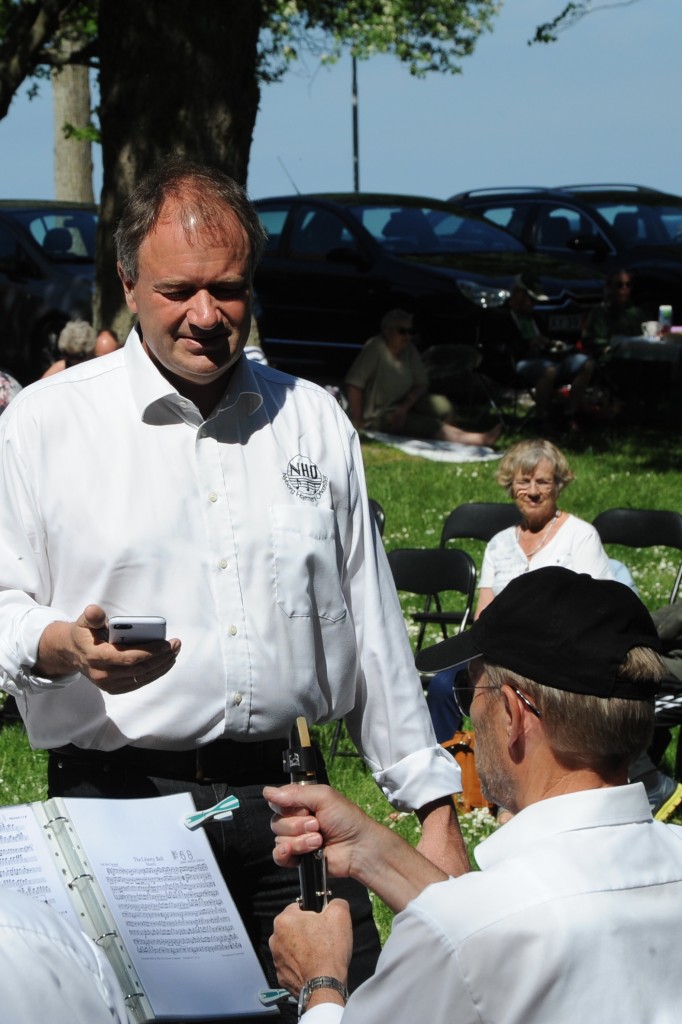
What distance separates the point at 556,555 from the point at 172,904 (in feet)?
16.5

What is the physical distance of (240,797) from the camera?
289cm

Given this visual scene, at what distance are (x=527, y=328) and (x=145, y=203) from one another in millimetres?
12266

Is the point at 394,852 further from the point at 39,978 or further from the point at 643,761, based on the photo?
the point at 643,761

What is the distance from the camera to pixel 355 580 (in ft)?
10.4

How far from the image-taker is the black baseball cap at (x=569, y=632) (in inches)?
91.9

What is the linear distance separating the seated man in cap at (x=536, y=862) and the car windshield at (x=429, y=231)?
1311 cm

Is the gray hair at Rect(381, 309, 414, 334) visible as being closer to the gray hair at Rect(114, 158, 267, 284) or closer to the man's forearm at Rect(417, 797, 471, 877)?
the gray hair at Rect(114, 158, 267, 284)

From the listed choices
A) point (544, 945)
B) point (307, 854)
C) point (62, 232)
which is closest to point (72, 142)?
point (62, 232)

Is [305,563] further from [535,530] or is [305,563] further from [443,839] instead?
[535,530]

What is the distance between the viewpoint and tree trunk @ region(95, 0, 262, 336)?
481 inches

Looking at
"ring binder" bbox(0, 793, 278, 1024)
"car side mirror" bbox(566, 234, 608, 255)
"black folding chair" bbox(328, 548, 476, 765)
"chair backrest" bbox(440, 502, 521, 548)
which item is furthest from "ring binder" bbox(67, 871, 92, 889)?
"car side mirror" bbox(566, 234, 608, 255)

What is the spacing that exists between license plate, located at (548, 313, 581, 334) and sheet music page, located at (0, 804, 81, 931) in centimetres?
1362

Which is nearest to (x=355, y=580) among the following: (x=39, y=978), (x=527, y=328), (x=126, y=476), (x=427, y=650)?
(x=126, y=476)

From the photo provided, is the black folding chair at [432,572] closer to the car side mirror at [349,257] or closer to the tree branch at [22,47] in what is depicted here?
the car side mirror at [349,257]
